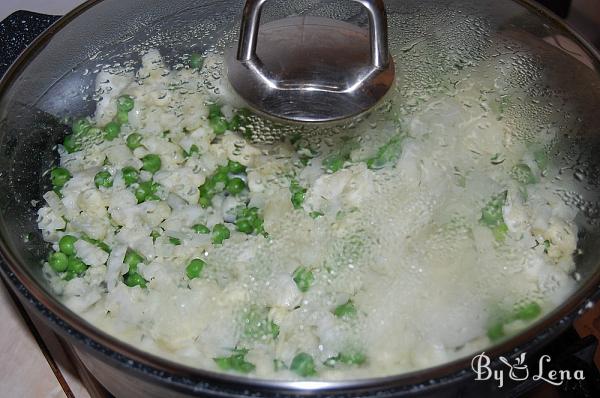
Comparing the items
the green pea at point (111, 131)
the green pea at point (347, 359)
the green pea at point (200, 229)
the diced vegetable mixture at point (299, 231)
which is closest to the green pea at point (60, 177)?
the diced vegetable mixture at point (299, 231)

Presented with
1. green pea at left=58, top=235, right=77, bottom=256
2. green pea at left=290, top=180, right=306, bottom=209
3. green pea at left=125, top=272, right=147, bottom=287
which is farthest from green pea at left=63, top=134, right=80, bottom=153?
green pea at left=290, top=180, right=306, bottom=209

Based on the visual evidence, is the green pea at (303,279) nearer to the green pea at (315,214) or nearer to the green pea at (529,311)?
the green pea at (315,214)

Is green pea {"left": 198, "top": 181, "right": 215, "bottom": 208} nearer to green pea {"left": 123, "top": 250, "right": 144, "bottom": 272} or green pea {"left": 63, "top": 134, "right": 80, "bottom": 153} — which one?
green pea {"left": 123, "top": 250, "right": 144, "bottom": 272}

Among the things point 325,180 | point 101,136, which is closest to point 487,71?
point 325,180

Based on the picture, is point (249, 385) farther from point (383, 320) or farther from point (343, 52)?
point (343, 52)

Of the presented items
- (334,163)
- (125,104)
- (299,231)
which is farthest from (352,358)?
(125,104)
